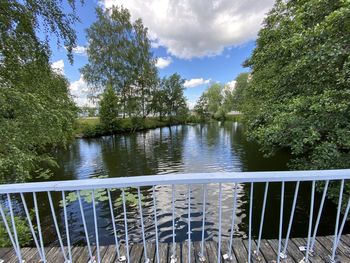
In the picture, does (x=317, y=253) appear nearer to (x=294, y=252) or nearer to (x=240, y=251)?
(x=294, y=252)

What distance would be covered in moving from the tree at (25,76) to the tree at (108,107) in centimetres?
1715

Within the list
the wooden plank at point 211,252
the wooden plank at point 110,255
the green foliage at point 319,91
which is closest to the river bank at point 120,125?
the green foliage at point 319,91

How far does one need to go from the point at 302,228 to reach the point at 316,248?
3151 millimetres

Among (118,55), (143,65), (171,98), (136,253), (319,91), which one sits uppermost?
(118,55)

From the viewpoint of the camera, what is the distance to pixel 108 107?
20875 mm

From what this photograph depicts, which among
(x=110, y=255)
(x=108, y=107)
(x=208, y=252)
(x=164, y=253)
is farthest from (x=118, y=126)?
(x=208, y=252)

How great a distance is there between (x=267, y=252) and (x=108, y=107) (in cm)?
2096

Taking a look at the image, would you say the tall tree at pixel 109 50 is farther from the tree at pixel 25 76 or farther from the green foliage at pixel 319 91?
the green foliage at pixel 319 91

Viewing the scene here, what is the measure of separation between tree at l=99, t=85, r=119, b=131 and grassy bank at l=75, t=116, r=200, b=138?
601 millimetres

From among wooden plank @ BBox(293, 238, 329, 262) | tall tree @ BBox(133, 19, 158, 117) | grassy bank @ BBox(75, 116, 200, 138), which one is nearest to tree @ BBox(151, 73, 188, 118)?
grassy bank @ BBox(75, 116, 200, 138)

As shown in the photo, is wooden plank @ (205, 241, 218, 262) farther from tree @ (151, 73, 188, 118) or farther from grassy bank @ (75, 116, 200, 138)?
tree @ (151, 73, 188, 118)

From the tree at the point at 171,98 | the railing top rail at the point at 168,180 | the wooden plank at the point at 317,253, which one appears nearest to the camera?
the railing top rail at the point at 168,180

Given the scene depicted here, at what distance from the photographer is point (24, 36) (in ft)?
11.9

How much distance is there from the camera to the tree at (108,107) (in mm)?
20672
